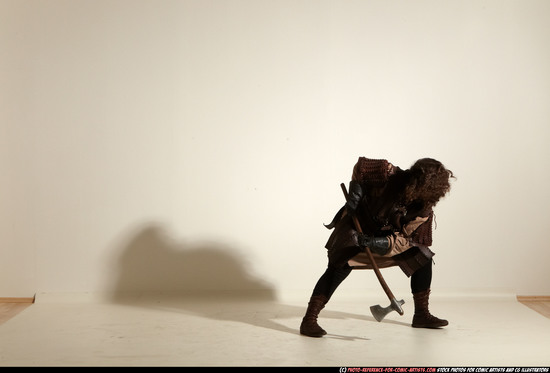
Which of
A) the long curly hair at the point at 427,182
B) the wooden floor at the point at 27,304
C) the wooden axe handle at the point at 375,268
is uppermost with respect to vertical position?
the long curly hair at the point at 427,182

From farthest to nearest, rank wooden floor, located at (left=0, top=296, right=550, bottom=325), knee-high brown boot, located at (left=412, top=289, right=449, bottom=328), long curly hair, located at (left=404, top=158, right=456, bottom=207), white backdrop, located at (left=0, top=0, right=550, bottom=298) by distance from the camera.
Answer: white backdrop, located at (left=0, top=0, right=550, bottom=298)
wooden floor, located at (left=0, top=296, right=550, bottom=325)
knee-high brown boot, located at (left=412, top=289, right=449, bottom=328)
long curly hair, located at (left=404, top=158, right=456, bottom=207)

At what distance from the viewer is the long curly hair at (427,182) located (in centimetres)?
372

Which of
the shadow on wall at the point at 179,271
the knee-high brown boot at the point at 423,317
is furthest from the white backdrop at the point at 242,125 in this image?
the knee-high brown boot at the point at 423,317

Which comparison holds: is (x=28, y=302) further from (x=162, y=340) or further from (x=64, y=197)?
(x=162, y=340)

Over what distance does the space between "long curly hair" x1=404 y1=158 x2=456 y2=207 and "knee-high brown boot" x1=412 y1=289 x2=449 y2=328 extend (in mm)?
537

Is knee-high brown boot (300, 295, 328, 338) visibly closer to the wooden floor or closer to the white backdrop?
the white backdrop

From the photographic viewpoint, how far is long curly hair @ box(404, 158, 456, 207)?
3.72 metres

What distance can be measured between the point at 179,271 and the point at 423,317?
154 centimetres

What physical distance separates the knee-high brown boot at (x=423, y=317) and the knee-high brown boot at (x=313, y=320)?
507 millimetres

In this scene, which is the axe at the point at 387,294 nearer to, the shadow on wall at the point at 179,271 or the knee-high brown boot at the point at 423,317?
the knee-high brown boot at the point at 423,317

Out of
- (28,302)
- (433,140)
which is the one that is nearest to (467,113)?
(433,140)

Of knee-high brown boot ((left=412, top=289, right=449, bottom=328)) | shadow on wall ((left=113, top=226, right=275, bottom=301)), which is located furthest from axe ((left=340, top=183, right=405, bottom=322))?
shadow on wall ((left=113, top=226, right=275, bottom=301))

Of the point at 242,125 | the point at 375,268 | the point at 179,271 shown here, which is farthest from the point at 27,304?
the point at 375,268

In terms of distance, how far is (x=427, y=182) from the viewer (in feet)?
12.2
